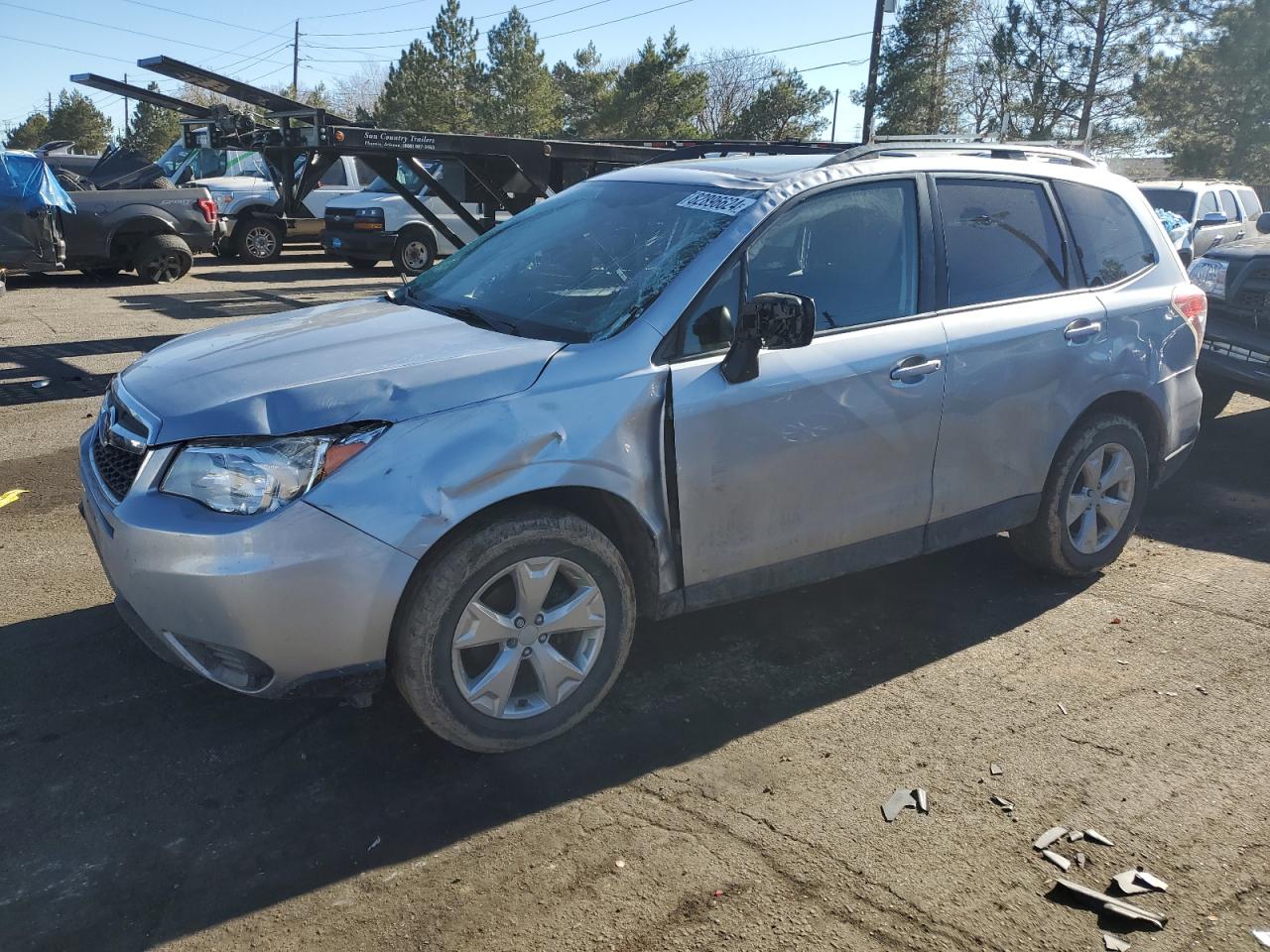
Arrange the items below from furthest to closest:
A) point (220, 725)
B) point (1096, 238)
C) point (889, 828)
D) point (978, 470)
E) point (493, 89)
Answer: point (493, 89) → point (1096, 238) → point (978, 470) → point (220, 725) → point (889, 828)

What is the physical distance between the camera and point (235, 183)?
1919 centimetres

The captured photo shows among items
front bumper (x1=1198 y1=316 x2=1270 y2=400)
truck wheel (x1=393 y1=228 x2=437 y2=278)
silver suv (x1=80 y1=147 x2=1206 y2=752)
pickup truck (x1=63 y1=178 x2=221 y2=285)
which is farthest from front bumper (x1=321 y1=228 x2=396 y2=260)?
silver suv (x1=80 y1=147 x2=1206 y2=752)

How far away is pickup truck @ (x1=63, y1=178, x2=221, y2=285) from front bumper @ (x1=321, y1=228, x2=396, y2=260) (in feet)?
7.11

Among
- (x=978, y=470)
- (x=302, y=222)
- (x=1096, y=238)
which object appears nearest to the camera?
(x=978, y=470)

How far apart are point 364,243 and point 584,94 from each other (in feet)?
159

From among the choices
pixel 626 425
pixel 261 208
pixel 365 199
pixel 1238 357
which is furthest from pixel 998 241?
pixel 261 208

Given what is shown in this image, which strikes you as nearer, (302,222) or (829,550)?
(829,550)

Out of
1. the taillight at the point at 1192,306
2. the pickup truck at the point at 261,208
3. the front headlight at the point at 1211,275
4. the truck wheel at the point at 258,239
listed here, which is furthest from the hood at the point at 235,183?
the taillight at the point at 1192,306

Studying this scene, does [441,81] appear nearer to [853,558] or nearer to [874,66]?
[874,66]

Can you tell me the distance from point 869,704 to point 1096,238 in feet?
8.00

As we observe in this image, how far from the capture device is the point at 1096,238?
4.71 m

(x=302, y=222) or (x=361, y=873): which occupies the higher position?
(x=302, y=222)

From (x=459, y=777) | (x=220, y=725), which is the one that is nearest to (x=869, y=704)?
(x=459, y=777)

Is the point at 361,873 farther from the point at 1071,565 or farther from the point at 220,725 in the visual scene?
the point at 1071,565
